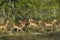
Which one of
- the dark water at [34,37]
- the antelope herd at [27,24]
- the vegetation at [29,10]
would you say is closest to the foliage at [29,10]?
the vegetation at [29,10]

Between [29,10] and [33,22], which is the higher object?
[29,10]

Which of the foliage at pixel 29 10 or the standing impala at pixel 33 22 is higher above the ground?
the foliage at pixel 29 10

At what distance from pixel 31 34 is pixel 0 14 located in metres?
2.60

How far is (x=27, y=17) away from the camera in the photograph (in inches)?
651

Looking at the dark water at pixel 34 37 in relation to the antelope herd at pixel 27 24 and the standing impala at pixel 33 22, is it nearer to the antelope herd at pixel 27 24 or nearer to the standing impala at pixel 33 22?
the antelope herd at pixel 27 24

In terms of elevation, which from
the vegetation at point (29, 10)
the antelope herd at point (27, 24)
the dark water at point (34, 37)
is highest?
the vegetation at point (29, 10)

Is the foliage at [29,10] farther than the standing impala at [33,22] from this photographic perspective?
Yes

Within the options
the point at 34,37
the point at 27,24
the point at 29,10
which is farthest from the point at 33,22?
the point at 34,37

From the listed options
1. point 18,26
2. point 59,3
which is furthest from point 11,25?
point 59,3

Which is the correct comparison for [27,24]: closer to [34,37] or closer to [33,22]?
[33,22]

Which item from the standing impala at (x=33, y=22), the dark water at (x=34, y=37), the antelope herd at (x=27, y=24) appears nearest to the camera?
the dark water at (x=34, y=37)

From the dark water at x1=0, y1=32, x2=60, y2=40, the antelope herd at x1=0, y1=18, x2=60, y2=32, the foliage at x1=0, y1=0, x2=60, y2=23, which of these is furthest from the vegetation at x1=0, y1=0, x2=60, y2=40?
the dark water at x1=0, y1=32, x2=60, y2=40

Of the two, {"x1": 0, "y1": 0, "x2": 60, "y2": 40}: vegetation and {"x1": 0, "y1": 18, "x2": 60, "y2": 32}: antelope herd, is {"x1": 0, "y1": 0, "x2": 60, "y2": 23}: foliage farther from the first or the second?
{"x1": 0, "y1": 18, "x2": 60, "y2": 32}: antelope herd

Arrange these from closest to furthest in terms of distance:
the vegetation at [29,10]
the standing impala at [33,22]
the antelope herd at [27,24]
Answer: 1. the antelope herd at [27,24]
2. the standing impala at [33,22]
3. the vegetation at [29,10]
